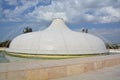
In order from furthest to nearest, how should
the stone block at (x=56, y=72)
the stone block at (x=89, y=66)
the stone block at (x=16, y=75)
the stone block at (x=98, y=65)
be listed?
1. the stone block at (x=98, y=65)
2. the stone block at (x=89, y=66)
3. the stone block at (x=56, y=72)
4. the stone block at (x=16, y=75)

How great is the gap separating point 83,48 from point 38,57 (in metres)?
4.47

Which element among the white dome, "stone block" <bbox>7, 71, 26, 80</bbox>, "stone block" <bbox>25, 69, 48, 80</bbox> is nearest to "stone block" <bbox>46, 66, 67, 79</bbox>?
"stone block" <bbox>25, 69, 48, 80</bbox>

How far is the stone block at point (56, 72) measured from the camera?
763 centimetres

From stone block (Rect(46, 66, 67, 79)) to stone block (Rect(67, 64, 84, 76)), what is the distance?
0.25 metres

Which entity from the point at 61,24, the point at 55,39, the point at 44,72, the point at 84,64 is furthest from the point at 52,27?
the point at 44,72

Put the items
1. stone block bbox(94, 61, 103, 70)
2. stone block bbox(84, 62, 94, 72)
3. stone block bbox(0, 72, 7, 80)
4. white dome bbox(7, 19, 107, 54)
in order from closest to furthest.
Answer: stone block bbox(0, 72, 7, 80) → stone block bbox(84, 62, 94, 72) → stone block bbox(94, 61, 103, 70) → white dome bbox(7, 19, 107, 54)

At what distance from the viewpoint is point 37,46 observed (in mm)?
18422

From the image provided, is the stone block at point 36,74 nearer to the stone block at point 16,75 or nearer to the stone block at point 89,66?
the stone block at point 16,75

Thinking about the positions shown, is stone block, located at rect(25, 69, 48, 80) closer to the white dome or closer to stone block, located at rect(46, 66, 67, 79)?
stone block, located at rect(46, 66, 67, 79)

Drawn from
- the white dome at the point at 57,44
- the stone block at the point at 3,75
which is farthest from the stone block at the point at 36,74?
the white dome at the point at 57,44

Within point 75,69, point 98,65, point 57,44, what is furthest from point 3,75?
point 57,44

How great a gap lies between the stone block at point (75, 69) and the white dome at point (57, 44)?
8955mm

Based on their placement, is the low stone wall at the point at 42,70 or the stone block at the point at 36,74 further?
the stone block at the point at 36,74

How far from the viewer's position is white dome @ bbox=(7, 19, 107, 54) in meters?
18.1
